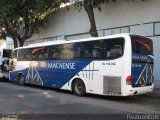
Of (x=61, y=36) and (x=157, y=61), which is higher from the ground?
(x=61, y=36)

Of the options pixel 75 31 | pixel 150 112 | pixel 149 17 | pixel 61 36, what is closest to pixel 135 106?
pixel 150 112

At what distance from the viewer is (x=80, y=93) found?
16.7m

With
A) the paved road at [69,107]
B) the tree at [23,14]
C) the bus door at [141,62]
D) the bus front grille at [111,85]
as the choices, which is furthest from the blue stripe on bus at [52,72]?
the tree at [23,14]

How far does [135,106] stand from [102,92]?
7.22 ft

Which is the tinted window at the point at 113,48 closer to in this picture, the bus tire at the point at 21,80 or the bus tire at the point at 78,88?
the bus tire at the point at 78,88

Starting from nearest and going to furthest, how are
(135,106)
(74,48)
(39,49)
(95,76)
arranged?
(135,106) < (95,76) < (74,48) < (39,49)

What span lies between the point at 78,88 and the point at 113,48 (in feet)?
10.6

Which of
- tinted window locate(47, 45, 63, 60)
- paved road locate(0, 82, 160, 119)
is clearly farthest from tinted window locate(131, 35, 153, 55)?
tinted window locate(47, 45, 63, 60)

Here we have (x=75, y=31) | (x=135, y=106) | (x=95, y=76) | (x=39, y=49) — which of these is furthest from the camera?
(x=75, y=31)

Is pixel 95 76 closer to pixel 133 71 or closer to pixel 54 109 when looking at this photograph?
pixel 133 71

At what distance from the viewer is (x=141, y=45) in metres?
15.1

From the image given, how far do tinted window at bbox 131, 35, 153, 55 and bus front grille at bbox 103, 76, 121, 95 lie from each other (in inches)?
60.2

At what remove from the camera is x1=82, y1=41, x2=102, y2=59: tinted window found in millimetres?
15606

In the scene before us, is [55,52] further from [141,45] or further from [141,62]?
[141,62]
